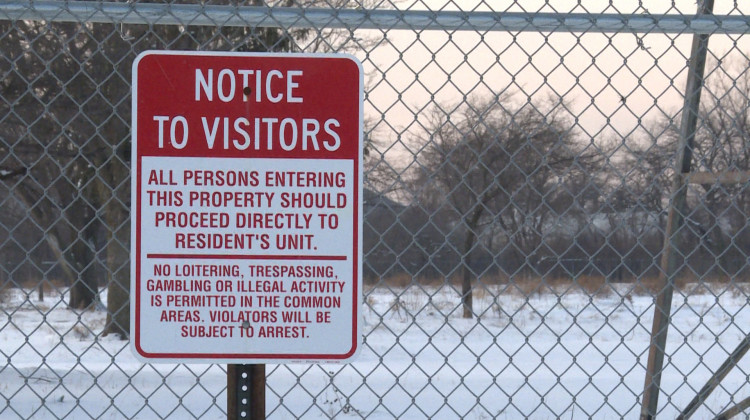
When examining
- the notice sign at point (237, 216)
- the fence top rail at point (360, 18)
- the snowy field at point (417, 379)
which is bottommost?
the snowy field at point (417, 379)

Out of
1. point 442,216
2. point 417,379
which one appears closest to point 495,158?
point 417,379

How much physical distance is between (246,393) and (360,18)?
46.7 inches

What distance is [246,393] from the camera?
2.54 meters

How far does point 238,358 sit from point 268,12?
103 cm

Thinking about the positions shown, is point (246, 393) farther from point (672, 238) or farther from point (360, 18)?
point (672, 238)

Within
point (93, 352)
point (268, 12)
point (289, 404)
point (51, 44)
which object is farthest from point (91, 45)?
point (268, 12)

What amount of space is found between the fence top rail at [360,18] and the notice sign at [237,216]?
0.22 metres

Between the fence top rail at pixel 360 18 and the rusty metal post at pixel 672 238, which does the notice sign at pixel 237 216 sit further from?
the rusty metal post at pixel 672 238

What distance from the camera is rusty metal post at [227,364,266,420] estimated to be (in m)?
2.53

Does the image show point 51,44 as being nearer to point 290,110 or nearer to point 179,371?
point 179,371

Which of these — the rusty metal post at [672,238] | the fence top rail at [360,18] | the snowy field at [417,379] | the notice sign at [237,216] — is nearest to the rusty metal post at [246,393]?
the notice sign at [237,216]

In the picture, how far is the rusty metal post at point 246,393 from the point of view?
99.6 inches

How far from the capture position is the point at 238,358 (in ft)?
7.91

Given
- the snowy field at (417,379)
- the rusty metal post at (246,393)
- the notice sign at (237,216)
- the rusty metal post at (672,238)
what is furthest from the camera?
the snowy field at (417,379)
